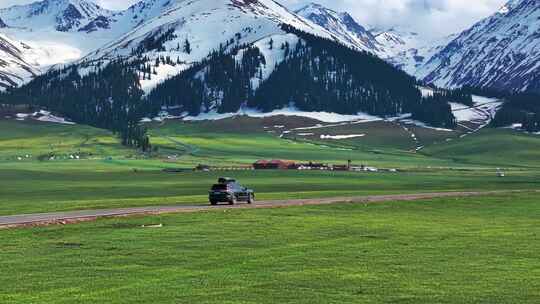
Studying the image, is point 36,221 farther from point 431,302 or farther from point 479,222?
point 431,302

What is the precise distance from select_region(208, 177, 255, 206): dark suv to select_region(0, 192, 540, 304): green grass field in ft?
46.6

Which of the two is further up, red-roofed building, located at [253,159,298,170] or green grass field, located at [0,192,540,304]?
red-roofed building, located at [253,159,298,170]

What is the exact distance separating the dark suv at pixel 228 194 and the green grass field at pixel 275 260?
46.6ft

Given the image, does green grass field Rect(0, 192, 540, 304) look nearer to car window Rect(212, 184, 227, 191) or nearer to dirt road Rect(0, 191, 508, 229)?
dirt road Rect(0, 191, 508, 229)

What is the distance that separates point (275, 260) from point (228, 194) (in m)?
37.4

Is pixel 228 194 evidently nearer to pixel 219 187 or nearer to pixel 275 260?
pixel 219 187

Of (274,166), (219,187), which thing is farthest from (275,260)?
(274,166)

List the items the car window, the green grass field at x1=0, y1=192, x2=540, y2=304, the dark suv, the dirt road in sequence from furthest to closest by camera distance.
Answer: the car window
the dark suv
the dirt road
the green grass field at x1=0, y1=192, x2=540, y2=304

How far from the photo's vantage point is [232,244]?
41875mm

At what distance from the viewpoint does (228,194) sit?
2886 inches

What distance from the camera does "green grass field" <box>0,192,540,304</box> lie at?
28.5 m

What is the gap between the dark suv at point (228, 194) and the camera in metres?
72.6

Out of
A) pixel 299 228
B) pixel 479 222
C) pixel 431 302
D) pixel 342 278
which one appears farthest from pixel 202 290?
pixel 479 222

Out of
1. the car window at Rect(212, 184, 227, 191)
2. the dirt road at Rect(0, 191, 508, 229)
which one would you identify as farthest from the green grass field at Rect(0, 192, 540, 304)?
the car window at Rect(212, 184, 227, 191)
